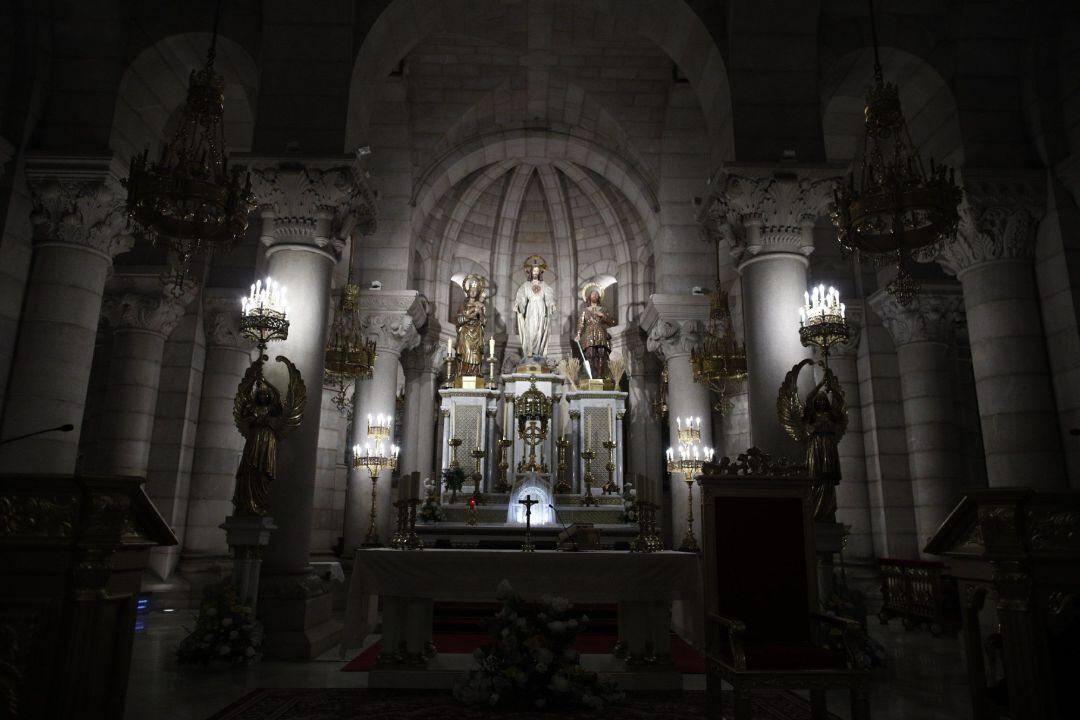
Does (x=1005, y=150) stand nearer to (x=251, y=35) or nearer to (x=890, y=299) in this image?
(x=890, y=299)

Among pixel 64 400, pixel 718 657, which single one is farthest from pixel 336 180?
pixel 718 657

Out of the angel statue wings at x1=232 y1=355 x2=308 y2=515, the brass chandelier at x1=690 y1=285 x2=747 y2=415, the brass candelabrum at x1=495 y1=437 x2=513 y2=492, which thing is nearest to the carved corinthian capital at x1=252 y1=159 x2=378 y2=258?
the angel statue wings at x1=232 y1=355 x2=308 y2=515

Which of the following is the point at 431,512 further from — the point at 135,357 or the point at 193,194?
the point at 193,194

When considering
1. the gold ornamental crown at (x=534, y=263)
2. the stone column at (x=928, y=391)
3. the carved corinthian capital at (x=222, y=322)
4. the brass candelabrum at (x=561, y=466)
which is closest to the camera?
the stone column at (x=928, y=391)

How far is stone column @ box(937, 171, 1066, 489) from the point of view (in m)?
7.33

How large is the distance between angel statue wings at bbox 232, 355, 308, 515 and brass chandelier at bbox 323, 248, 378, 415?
3.80 metres

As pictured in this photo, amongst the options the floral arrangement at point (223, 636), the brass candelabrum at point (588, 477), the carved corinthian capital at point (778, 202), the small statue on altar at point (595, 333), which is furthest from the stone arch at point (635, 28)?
the small statue on altar at point (595, 333)

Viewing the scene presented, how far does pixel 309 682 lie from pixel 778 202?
670cm

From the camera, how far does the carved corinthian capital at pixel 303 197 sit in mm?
7676

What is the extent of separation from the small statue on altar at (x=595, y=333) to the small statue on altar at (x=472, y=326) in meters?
2.35

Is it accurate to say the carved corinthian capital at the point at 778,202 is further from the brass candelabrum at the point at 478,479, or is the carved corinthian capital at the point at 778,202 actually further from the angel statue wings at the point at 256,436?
the brass candelabrum at the point at 478,479

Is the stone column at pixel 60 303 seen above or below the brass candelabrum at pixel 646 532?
above

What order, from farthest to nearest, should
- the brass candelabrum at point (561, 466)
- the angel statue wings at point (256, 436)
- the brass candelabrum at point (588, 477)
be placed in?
the brass candelabrum at point (561, 466) → the brass candelabrum at point (588, 477) → the angel statue wings at point (256, 436)

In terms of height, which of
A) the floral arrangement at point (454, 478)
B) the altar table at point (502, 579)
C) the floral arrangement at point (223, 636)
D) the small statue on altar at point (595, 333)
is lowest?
the floral arrangement at point (223, 636)
